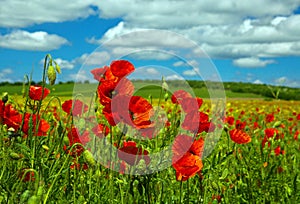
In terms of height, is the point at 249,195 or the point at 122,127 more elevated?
the point at 122,127

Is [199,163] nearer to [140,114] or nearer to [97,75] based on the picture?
[140,114]

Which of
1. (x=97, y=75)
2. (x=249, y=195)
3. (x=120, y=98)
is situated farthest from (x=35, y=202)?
(x=249, y=195)

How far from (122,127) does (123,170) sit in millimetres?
440

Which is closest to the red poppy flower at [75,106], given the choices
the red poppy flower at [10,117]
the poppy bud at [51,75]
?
the red poppy flower at [10,117]

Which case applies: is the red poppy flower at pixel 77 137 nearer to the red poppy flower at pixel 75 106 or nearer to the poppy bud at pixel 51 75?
the red poppy flower at pixel 75 106

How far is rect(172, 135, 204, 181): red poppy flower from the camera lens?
1.78 metres

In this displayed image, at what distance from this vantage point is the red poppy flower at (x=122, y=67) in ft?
5.24

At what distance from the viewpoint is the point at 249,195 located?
118 inches

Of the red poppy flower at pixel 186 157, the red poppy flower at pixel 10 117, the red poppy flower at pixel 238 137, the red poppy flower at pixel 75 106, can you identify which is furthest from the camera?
the red poppy flower at pixel 238 137

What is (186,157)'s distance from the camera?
1.81 meters

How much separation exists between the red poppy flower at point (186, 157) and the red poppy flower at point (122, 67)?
1.41 ft

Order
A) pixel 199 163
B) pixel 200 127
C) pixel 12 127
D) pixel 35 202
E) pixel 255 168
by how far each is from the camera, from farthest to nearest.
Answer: pixel 255 168 < pixel 12 127 < pixel 200 127 < pixel 199 163 < pixel 35 202

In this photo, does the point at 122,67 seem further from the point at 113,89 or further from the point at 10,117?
the point at 10,117

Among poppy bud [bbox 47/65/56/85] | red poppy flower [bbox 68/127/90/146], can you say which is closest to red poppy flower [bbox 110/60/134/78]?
poppy bud [bbox 47/65/56/85]
